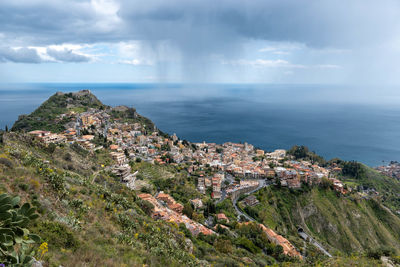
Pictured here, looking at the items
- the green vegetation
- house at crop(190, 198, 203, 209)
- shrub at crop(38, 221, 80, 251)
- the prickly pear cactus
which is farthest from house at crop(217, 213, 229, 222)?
the prickly pear cactus

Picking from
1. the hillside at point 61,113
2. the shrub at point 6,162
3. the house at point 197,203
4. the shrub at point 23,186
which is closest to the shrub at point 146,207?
the shrub at point 6,162

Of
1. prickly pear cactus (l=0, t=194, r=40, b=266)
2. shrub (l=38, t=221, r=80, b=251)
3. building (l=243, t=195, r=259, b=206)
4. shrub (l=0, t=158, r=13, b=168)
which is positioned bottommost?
building (l=243, t=195, r=259, b=206)

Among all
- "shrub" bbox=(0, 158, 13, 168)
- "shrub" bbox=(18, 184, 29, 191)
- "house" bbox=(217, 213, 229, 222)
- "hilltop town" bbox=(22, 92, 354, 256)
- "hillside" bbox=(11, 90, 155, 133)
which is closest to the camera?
"shrub" bbox=(18, 184, 29, 191)

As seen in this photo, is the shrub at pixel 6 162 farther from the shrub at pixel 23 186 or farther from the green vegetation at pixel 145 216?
the shrub at pixel 23 186

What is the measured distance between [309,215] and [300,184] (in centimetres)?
654

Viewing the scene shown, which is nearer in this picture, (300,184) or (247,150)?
(300,184)

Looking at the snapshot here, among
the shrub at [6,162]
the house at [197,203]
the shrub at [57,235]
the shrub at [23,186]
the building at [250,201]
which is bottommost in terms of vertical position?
the building at [250,201]

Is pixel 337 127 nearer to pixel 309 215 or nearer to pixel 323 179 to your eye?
pixel 323 179

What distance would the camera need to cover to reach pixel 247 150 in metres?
73.4

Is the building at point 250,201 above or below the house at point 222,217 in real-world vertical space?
below

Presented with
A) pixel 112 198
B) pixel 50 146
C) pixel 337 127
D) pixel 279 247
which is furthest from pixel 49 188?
pixel 337 127

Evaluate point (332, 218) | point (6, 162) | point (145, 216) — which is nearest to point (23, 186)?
point (6, 162)

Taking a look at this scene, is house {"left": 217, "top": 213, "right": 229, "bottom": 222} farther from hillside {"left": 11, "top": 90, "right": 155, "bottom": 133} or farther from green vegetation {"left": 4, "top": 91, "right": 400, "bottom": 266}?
hillside {"left": 11, "top": 90, "right": 155, "bottom": 133}

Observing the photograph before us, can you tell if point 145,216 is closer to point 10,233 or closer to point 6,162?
point 6,162
